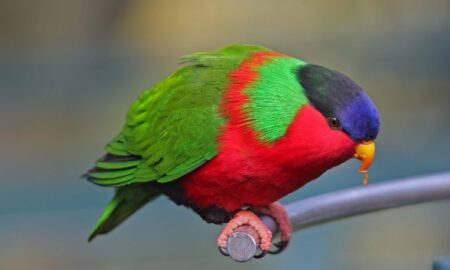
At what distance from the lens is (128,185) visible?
6.75ft

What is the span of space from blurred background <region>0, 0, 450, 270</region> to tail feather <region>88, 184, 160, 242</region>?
3.91 feet

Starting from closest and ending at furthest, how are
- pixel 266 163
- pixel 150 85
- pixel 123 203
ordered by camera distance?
pixel 266 163
pixel 123 203
pixel 150 85

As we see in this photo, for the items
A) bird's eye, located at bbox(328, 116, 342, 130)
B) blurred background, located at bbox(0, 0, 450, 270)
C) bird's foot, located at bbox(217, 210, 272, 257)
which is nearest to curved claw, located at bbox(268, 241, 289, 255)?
bird's foot, located at bbox(217, 210, 272, 257)

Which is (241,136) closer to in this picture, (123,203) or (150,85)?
(123,203)

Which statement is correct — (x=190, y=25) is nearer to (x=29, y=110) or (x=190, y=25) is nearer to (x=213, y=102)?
(x=29, y=110)

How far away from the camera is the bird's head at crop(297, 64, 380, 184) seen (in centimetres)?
165

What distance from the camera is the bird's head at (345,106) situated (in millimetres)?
1652

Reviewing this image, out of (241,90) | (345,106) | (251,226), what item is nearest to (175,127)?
(241,90)

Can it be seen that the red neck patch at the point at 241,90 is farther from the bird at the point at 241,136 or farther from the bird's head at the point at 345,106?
the bird's head at the point at 345,106

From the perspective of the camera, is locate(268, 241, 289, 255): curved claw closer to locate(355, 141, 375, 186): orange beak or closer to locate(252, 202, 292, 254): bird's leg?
locate(252, 202, 292, 254): bird's leg

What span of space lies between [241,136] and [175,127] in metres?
0.18

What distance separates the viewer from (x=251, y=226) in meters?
1.78

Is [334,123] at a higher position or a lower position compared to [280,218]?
higher

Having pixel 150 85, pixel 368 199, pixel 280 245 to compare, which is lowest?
pixel 280 245
